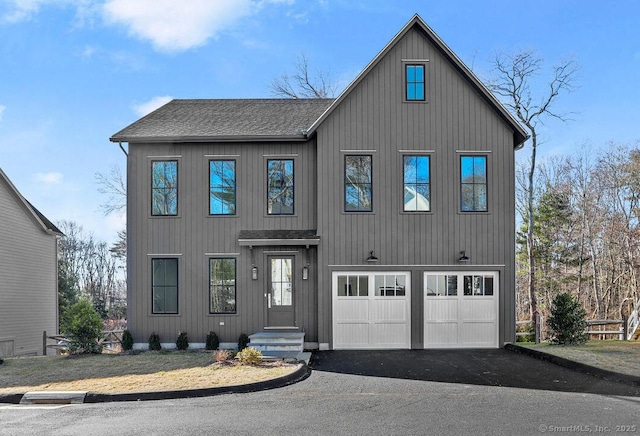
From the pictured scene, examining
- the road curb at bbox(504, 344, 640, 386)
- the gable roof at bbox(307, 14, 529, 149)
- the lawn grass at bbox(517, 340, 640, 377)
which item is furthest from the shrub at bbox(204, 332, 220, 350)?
the lawn grass at bbox(517, 340, 640, 377)

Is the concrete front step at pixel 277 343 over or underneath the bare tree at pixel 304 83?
underneath

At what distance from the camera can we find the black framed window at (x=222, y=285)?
48.2 ft

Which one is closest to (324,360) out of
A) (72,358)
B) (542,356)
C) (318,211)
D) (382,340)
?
(382,340)

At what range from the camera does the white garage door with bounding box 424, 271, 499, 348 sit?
47.2 ft

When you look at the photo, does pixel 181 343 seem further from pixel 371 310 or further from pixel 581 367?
pixel 581 367

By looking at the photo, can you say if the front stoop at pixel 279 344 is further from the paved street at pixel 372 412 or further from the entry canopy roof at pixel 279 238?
the paved street at pixel 372 412

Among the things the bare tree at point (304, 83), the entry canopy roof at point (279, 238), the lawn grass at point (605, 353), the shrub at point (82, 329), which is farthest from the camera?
the bare tree at point (304, 83)

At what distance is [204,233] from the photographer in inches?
584

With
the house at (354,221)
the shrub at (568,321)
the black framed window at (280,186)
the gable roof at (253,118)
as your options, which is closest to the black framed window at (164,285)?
the house at (354,221)

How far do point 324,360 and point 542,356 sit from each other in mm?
5109

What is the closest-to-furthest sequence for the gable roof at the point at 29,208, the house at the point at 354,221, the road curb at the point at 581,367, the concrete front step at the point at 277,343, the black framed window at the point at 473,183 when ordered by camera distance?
the road curb at the point at 581,367, the concrete front step at the point at 277,343, the house at the point at 354,221, the black framed window at the point at 473,183, the gable roof at the point at 29,208

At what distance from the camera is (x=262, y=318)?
47.9 ft

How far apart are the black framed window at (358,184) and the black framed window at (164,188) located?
16.0 ft

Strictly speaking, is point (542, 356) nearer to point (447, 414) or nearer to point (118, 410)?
point (447, 414)
